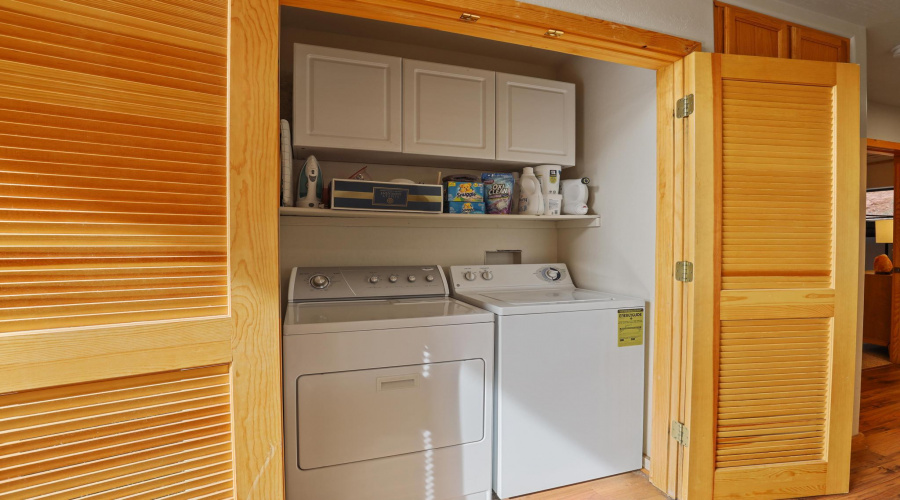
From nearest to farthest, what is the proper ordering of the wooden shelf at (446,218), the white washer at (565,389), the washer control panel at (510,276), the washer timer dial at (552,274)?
the white washer at (565,389) → the wooden shelf at (446,218) → the washer control panel at (510,276) → the washer timer dial at (552,274)

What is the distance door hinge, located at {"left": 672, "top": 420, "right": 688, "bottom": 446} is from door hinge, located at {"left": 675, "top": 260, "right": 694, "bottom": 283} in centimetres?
60

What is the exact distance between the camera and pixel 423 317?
5.61 feet

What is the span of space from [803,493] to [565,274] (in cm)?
141

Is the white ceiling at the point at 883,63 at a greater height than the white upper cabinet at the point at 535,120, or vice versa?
the white ceiling at the point at 883,63

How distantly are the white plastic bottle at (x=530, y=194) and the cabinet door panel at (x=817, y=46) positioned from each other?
51.2 inches

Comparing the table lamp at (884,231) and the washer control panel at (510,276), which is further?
the table lamp at (884,231)

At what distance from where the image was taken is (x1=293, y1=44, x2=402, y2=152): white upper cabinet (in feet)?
6.37

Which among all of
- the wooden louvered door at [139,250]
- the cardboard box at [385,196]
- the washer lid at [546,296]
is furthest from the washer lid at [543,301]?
the wooden louvered door at [139,250]

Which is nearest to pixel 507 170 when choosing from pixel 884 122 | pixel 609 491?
pixel 609 491

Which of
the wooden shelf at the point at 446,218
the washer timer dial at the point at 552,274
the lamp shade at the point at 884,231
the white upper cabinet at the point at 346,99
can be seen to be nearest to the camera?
the white upper cabinet at the point at 346,99

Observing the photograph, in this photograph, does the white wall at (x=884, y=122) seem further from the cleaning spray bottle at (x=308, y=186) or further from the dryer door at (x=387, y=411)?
the cleaning spray bottle at (x=308, y=186)

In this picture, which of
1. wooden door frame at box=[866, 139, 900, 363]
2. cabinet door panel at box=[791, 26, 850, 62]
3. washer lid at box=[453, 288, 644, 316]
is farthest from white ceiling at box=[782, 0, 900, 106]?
washer lid at box=[453, 288, 644, 316]

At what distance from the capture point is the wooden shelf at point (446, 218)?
2.04m

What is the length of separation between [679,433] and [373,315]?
53.5 inches
